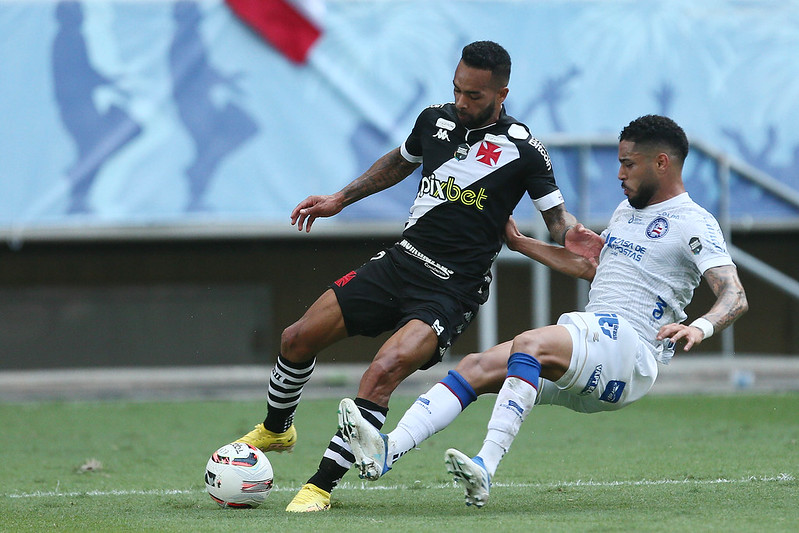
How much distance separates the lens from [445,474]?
745cm

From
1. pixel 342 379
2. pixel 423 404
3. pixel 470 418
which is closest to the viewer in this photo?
pixel 423 404

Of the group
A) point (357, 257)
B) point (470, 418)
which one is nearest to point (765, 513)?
point (470, 418)

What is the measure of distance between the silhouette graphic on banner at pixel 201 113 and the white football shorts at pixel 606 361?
32.3 feet

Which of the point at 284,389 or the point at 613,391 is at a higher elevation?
the point at 613,391

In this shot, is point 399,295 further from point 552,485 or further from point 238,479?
point 552,485

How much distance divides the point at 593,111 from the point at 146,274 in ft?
23.0

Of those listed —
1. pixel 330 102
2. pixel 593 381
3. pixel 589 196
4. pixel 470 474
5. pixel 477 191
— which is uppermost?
pixel 477 191

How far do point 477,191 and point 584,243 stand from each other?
2.11 ft

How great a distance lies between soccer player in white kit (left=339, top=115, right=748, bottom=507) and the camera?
5.38m

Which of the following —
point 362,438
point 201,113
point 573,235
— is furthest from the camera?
point 201,113

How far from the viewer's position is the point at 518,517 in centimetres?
529

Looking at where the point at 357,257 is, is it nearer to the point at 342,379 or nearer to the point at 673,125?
the point at 342,379

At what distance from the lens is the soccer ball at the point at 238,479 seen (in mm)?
5992

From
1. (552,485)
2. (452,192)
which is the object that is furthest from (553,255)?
(552,485)
